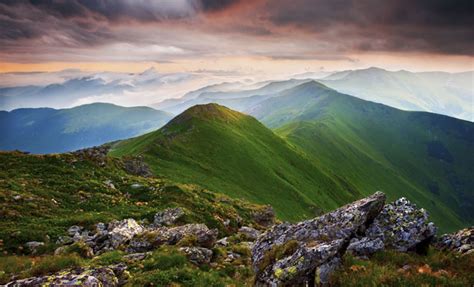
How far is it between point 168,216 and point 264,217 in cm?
2385

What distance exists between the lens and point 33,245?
26.2 m

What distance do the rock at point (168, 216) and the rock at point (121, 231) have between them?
480 cm

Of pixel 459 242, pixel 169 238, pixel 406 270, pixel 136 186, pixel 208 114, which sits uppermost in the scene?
pixel 208 114

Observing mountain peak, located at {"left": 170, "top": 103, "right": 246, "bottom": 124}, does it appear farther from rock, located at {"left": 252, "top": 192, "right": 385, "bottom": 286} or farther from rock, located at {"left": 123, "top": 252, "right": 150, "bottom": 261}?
rock, located at {"left": 252, "top": 192, "right": 385, "bottom": 286}

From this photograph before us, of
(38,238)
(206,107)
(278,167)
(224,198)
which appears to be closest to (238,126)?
(206,107)

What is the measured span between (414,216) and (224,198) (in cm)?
4136

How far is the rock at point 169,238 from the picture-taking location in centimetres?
2528

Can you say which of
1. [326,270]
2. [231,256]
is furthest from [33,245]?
[326,270]

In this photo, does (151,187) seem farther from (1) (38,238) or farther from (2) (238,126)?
(2) (238,126)

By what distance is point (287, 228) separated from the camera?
19.0 metres

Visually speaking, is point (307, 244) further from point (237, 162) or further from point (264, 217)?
point (237, 162)

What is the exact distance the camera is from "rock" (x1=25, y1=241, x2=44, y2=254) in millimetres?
25616

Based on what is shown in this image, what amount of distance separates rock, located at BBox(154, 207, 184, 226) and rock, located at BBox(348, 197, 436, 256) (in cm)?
2380

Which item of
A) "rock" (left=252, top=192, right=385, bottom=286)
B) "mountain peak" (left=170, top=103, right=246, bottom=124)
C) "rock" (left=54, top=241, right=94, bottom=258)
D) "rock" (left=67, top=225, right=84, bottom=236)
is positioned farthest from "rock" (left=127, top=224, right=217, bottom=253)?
"mountain peak" (left=170, top=103, right=246, bottom=124)
